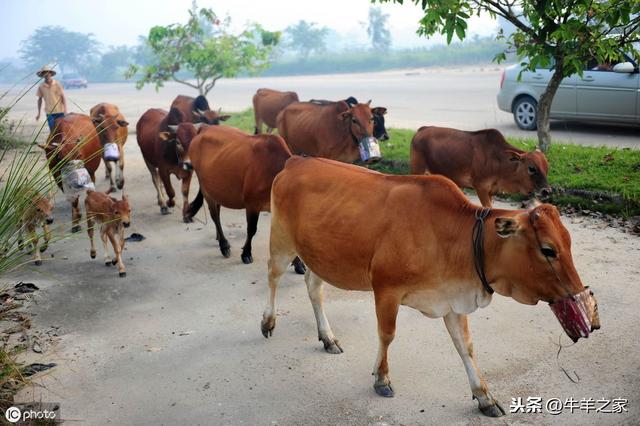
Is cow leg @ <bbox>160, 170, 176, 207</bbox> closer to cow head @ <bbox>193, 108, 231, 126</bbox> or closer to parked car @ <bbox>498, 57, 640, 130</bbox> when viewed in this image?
cow head @ <bbox>193, 108, 231, 126</bbox>

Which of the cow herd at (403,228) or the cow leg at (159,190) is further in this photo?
the cow leg at (159,190)

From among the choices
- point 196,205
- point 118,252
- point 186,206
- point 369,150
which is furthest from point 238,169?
point 369,150

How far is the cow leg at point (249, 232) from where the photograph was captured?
7.95 meters

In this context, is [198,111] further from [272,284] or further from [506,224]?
[506,224]

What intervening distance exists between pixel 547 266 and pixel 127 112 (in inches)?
989

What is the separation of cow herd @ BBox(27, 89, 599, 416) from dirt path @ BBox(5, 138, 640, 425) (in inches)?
11.0

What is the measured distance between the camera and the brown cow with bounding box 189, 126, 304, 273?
308 inches

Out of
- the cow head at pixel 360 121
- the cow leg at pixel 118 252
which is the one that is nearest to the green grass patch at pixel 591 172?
the cow head at pixel 360 121

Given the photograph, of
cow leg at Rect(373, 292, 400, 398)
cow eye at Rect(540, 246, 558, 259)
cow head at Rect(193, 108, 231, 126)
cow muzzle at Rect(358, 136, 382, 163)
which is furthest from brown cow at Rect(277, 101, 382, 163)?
cow eye at Rect(540, 246, 558, 259)

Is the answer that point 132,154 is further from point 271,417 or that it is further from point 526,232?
point 526,232

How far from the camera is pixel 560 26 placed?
870cm

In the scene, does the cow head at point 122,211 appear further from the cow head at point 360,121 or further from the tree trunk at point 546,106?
the tree trunk at point 546,106

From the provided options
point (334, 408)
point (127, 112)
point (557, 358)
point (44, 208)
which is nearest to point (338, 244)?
point (334, 408)

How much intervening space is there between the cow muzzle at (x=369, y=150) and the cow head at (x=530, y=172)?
1970 millimetres
